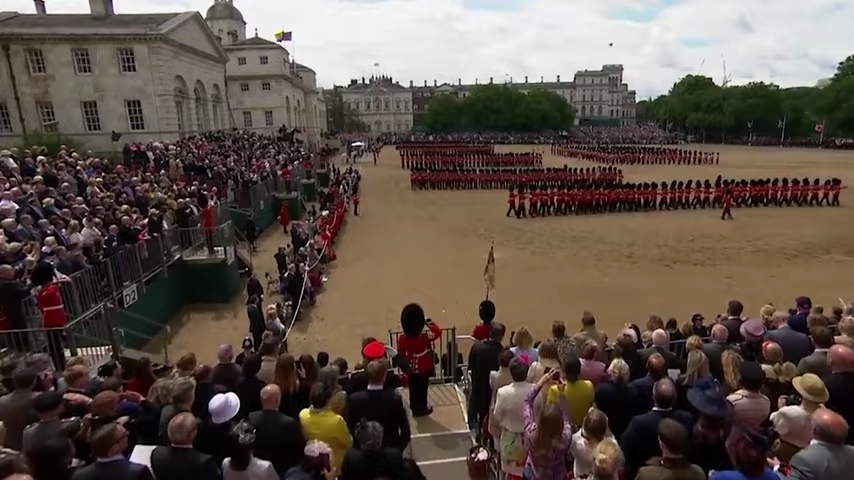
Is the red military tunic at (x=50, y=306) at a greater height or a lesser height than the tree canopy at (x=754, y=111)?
lesser

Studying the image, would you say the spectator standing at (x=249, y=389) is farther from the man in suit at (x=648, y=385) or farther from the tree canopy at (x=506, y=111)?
the tree canopy at (x=506, y=111)

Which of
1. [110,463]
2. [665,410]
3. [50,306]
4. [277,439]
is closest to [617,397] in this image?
[665,410]

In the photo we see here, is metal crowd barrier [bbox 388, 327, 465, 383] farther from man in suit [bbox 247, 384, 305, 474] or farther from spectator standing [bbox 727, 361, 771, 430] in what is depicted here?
spectator standing [bbox 727, 361, 771, 430]

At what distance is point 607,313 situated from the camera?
11.6 metres

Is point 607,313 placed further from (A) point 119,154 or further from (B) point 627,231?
(A) point 119,154

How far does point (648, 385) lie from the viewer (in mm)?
4688

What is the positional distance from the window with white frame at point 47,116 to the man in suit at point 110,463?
116 feet

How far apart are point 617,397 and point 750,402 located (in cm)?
98

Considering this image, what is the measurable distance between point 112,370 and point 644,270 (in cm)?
1321

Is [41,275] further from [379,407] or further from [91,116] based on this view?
[91,116]

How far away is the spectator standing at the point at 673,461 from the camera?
3.10 meters

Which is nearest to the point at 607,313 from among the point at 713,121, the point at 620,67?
the point at 713,121

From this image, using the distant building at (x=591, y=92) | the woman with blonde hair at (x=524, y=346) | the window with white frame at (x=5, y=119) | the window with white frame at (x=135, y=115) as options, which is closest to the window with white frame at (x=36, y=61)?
the window with white frame at (x=5, y=119)

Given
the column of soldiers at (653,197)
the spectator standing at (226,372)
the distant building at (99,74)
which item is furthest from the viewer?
the distant building at (99,74)
